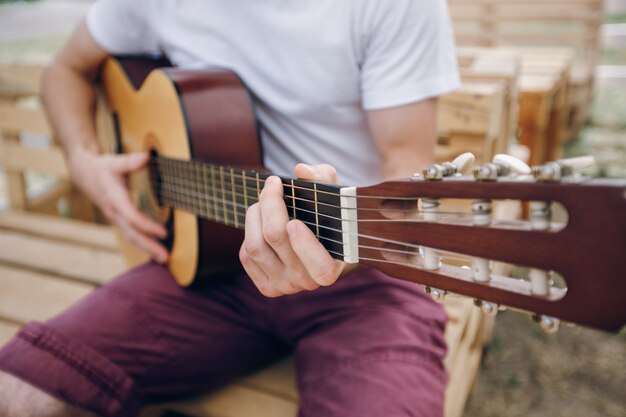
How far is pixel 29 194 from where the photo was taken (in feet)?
9.48

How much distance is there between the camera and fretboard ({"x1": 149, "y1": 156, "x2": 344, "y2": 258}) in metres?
0.90

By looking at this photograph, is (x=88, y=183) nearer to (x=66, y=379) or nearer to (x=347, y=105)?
(x=66, y=379)

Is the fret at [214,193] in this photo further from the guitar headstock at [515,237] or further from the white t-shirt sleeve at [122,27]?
the white t-shirt sleeve at [122,27]

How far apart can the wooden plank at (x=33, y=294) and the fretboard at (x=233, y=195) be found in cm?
60

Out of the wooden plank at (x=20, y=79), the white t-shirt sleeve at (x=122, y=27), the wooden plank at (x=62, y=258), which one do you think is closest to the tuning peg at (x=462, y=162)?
the white t-shirt sleeve at (x=122, y=27)

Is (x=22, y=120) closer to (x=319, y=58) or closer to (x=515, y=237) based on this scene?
(x=319, y=58)

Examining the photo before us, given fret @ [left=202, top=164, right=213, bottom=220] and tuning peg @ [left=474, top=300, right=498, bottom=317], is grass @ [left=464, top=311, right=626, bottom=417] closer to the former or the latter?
fret @ [left=202, top=164, right=213, bottom=220]

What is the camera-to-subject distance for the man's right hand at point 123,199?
153cm

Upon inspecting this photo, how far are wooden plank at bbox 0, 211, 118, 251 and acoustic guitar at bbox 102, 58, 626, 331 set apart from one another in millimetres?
1056

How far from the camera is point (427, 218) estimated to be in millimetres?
787

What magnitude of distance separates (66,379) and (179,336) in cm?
24

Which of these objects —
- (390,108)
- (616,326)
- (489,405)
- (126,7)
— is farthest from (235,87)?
(489,405)

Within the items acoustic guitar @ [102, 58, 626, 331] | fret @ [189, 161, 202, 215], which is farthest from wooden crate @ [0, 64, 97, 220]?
fret @ [189, 161, 202, 215]

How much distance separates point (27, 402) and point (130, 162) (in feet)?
2.03
